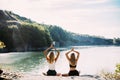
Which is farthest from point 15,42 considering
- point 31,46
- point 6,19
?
point 6,19

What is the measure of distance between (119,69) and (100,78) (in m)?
0.94

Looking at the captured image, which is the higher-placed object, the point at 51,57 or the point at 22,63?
the point at 51,57

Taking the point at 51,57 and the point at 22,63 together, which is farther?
the point at 22,63

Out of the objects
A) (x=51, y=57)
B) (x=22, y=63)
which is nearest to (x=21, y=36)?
(x=22, y=63)

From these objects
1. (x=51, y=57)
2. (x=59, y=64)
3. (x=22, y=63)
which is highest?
(x=51, y=57)

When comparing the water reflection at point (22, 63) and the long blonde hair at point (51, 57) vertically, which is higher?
the long blonde hair at point (51, 57)

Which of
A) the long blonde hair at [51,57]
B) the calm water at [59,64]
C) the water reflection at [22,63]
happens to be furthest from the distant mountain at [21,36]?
the long blonde hair at [51,57]

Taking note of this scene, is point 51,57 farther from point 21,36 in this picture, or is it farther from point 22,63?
point 21,36

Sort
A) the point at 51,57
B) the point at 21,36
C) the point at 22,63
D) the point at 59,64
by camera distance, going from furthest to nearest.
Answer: the point at 21,36
the point at 59,64
the point at 22,63
the point at 51,57

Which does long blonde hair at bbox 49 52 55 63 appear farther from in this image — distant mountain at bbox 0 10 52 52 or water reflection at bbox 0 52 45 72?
distant mountain at bbox 0 10 52 52

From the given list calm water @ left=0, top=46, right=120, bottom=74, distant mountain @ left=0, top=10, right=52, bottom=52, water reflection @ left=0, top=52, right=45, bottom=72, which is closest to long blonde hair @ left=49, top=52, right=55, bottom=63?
calm water @ left=0, top=46, right=120, bottom=74

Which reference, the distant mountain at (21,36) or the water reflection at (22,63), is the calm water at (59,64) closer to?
the water reflection at (22,63)

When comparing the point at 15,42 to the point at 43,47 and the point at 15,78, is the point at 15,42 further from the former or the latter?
the point at 15,78

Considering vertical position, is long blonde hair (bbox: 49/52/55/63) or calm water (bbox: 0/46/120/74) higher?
long blonde hair (bbox: 49/52/55/63)
